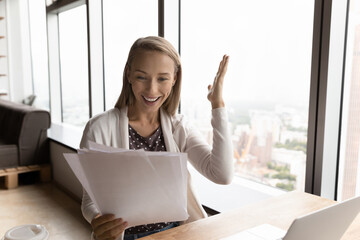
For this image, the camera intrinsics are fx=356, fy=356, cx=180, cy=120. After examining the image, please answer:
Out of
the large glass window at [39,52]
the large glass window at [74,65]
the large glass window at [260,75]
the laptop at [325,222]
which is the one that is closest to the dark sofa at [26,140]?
the large glass window at [74,65]

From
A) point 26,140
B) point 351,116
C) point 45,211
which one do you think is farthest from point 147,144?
point 26,140

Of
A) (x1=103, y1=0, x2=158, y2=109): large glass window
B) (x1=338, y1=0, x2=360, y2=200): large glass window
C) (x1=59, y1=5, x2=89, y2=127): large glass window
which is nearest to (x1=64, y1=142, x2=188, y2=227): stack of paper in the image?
(x1=338, y1=0, x2=360, y2=200): large glass window

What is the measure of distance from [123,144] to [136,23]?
6.52 ft

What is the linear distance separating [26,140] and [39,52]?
6.52 ft

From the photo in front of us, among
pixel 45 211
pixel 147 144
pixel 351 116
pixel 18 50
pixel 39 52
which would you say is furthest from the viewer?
pixel 18 50

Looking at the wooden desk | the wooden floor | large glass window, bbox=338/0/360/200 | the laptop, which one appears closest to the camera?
the laptop

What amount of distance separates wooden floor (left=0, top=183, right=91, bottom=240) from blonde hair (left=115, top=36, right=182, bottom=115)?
1.62 metres

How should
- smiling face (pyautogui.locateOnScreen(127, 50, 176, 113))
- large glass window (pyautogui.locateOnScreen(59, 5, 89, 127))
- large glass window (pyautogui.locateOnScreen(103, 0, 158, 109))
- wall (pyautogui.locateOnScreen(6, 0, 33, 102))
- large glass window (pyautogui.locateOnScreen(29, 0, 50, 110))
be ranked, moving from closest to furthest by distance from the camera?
smiling face (pyautogui.locateOnScreen(127, 50, 176, 113)), large glass window (pyautogui.locateOnScreen(103, 0, 158, 109)), large glass window (pyautogui.locateOnScreen(59, 5, 89, 127)), large glass window (pyautogui.locateOnScreen(29, 0, 50, 110)), wall (pyautogui.locateOnScreen(6, 0, 33, 102))

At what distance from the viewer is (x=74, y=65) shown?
421 centimetres

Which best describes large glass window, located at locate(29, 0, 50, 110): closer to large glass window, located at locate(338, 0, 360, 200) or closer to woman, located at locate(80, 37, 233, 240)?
woman, located at locate(80, 37, 233, 240)

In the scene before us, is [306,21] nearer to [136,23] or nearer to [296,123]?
[296,123]

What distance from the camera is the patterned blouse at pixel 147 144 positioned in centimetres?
135

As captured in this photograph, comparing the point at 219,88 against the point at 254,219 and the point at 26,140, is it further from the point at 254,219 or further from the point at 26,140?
the point at 26,140

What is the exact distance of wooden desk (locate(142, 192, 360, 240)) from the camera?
40.0 inches
